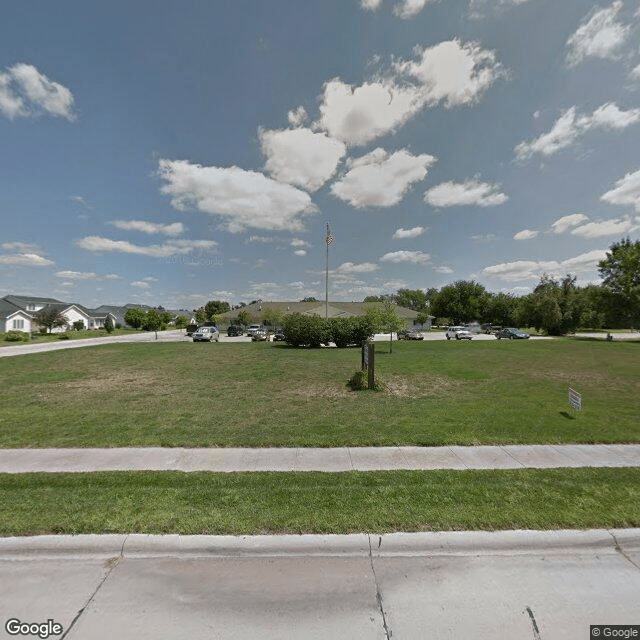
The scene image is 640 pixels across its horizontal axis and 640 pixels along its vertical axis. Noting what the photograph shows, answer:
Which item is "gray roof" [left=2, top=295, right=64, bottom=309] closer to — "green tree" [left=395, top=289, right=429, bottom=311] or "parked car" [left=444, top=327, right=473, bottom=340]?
"parked car" [left=444, top=327, right=473, bottom=340]

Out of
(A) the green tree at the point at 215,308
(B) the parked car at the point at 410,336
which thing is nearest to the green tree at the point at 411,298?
(A) the green tree at the point at 215,308

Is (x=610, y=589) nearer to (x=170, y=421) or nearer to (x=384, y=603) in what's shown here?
(x=384, y=603)

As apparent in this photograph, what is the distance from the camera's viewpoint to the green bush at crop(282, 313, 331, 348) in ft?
77.5

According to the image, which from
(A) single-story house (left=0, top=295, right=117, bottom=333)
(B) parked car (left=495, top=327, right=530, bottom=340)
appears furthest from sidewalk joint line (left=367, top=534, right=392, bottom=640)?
(A) single-story house (left=0, top=295, right=117, bottom=333)

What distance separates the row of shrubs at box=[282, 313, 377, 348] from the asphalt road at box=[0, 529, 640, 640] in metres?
20.2

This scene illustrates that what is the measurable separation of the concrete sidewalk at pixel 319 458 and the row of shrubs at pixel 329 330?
58.3 ft

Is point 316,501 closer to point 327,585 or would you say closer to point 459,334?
point 327,585

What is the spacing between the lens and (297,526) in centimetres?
345

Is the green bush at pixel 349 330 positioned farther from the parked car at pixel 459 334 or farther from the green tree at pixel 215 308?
the green tree at pixel 215 308

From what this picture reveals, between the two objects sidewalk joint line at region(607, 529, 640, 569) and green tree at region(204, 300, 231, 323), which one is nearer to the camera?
sidewalk joint line at region(607, 529, 640, 569)

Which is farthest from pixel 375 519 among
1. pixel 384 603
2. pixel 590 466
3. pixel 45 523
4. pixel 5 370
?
pixel 5 370

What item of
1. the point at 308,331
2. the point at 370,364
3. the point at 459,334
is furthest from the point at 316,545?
the point at 459,334

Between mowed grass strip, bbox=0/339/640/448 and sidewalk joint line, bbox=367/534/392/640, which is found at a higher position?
mowed grass strip, bbox=0/339/640/448

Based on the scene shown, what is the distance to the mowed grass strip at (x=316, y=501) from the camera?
11.4 ft
